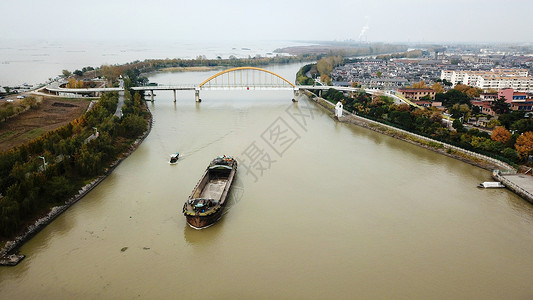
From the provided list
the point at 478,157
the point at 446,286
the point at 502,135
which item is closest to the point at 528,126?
the point at 502,135

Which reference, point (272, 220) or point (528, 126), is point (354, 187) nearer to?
point (272, 220)

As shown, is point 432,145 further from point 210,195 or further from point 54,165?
point 54,165

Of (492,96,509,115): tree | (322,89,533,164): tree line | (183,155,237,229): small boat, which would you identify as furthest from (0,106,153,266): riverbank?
(492,96,509,115): tree

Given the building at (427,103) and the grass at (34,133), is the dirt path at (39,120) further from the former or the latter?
the building at (427,103)

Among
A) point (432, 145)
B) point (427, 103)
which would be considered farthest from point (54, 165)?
point (427, 103)

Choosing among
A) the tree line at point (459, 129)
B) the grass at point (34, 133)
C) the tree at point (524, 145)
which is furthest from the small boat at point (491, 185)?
the grass at point (34, 133)

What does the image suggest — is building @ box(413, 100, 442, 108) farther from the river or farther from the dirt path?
the dirt path
